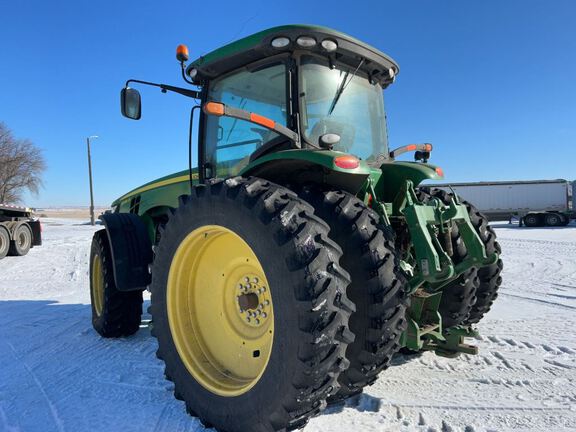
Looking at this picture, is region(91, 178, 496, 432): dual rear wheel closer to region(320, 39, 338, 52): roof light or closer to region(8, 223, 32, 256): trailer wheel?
region(320, 39, 338, 52): roof light

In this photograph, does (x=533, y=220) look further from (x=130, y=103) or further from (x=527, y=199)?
(x=130, y=103)

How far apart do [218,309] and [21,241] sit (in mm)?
12786

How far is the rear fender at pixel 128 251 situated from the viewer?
3990mm

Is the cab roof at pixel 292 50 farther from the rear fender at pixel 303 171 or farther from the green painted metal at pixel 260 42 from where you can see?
the rear fender at pixel 303 171

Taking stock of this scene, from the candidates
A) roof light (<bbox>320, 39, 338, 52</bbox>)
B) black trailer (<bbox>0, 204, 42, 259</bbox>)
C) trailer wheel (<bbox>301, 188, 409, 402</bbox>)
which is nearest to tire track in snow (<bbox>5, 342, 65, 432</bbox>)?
trailer wheel (<bbox>301, 188, 409, 402</bbox>)

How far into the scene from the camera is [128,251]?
4078 millimetres

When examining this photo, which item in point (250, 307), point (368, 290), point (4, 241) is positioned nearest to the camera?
point (368, 290)

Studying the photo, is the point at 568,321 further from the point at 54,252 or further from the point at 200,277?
the point at 54,252

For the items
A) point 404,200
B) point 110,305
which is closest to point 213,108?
point 404,200

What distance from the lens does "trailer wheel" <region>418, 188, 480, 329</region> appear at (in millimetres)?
3312

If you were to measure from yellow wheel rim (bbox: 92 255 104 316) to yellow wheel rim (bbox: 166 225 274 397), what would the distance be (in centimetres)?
210

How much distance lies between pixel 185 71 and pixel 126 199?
2.35 m

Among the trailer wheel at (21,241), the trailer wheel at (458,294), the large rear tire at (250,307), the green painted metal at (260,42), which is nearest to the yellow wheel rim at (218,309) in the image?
the large rear tire at (250,307)

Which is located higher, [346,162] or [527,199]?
[346,162]
